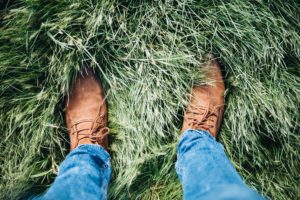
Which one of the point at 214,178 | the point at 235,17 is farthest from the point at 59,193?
the point at 235,17

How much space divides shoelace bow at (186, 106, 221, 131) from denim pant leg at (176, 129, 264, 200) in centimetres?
3

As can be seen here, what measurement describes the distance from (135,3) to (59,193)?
667 millimetres

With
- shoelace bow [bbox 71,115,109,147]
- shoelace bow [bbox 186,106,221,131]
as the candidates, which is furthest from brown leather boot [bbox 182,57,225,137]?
shoelace bow [bbox 71,115,109,147]

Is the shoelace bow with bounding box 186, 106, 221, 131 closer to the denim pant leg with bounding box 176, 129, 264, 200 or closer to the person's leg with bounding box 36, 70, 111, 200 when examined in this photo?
the denim pant leg with bounding box 176, 129, 264, 200

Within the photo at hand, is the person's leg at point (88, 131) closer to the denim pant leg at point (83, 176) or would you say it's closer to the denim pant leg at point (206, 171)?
the denim pant leg at point (83, 176)

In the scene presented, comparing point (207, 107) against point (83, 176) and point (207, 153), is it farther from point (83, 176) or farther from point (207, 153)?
point (83, 176)

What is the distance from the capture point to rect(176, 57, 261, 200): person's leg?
868 mm

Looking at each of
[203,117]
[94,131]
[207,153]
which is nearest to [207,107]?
[203,117]

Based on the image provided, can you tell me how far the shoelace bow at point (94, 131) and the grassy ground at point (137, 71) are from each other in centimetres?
4

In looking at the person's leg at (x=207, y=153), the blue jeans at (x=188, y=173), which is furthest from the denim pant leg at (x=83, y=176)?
the person's leg at (x=207, y=153)

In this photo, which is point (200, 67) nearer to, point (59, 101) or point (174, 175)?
point (174, 175)

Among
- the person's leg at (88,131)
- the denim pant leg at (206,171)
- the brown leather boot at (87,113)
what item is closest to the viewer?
the denim pant leg at (206,171)

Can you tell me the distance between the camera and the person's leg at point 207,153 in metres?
0.87

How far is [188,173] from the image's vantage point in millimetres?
1009
